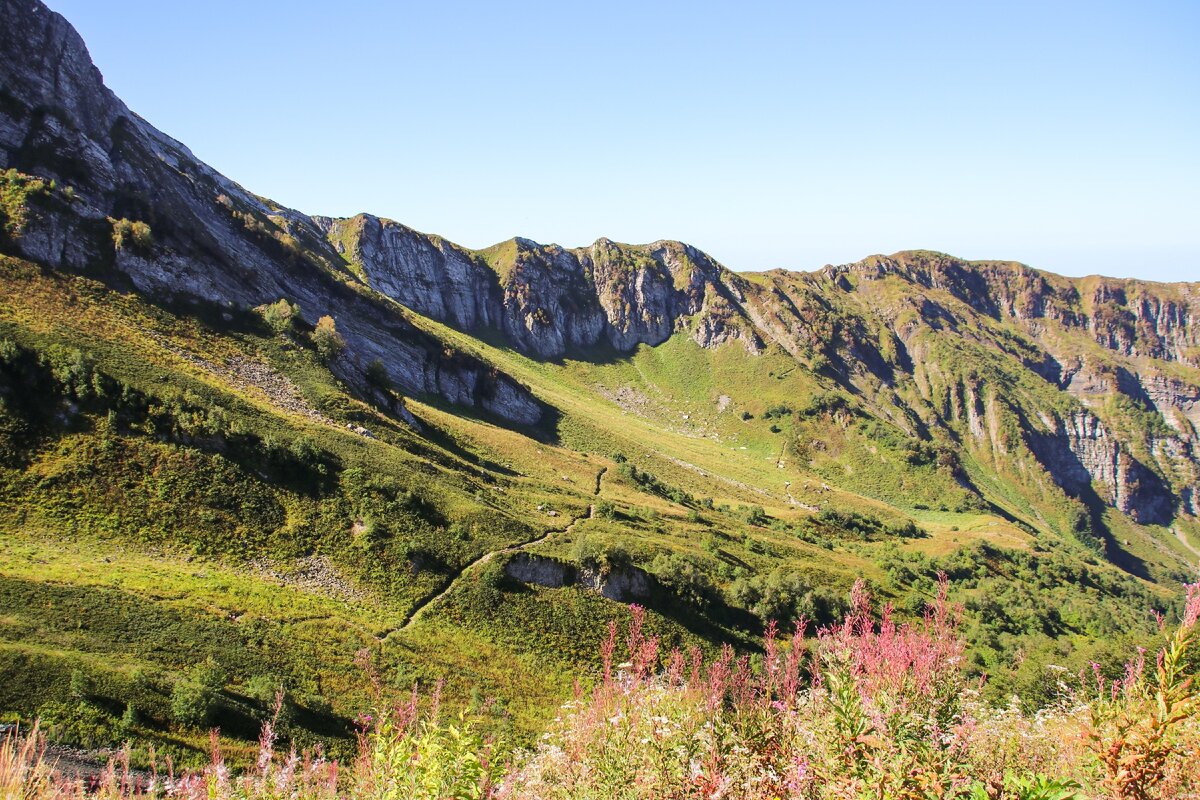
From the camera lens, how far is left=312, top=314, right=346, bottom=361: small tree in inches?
3008

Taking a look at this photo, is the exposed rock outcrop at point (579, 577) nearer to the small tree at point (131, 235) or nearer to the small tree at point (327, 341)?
the small tree at point (327, 341)

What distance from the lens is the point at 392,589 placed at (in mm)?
45594

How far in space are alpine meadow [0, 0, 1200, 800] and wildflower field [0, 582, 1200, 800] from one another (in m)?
0.07

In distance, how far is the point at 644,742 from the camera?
10477 mm

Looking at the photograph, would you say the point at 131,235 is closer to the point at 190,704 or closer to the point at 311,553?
the point at 311,553

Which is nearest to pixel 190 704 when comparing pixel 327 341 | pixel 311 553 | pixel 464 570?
pixel 311 553

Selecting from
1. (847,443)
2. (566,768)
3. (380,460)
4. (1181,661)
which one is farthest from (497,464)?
(847,443)

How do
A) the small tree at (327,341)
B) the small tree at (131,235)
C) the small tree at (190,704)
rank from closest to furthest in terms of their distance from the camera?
the small tree at (190,704), the small tree at (131,235), the small tree at (327,341)

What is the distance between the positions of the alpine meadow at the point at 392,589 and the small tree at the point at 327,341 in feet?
1.77

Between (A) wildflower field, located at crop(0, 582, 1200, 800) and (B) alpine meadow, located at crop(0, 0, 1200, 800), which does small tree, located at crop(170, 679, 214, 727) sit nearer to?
(B) alpine meadow, located at crop(0, 0, 1200, 800)

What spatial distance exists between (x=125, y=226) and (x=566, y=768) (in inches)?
3165

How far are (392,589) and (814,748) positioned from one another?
135 ft

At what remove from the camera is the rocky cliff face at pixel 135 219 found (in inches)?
2586

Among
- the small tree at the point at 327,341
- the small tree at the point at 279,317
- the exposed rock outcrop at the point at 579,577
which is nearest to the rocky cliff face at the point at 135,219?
the small tree at the point at 327,341
